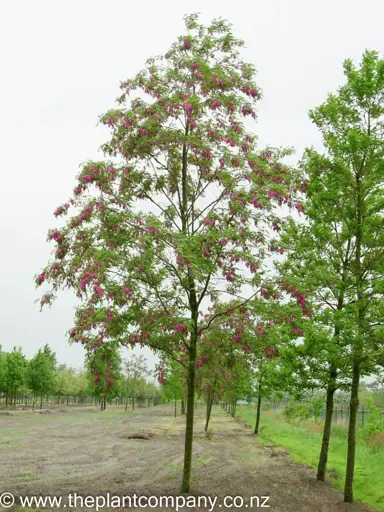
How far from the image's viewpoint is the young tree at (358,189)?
11.9 meters

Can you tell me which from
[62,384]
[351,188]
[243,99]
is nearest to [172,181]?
[243,99]

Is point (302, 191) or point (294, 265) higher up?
point (302, 191)

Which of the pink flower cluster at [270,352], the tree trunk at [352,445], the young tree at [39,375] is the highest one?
the pink flower cluster at [270,352]

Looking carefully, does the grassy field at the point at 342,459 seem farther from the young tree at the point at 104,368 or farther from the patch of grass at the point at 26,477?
the patch of grass at the point at 26,477

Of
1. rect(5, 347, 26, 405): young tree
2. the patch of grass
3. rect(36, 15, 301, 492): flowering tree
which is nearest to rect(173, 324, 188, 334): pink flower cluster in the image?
rect(36, 15, 301, 492): flowering tree

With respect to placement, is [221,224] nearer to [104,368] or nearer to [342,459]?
[104,368]

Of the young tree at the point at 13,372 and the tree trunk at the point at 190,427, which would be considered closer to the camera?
the tree trunk at the point at 190,427

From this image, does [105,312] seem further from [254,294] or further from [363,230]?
[363,230]

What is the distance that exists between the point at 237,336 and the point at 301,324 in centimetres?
199

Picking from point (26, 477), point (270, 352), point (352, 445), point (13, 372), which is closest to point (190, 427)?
point (270, 352)

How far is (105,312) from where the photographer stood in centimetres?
1043

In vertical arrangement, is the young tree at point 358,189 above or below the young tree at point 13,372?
above

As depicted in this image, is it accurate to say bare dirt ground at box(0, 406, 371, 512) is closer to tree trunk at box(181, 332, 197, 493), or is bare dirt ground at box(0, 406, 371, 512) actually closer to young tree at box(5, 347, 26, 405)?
tree trunk at box(181, 332, 197, 493)

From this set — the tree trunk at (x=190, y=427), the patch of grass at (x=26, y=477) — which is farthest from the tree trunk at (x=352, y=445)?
the patch of grass at (x=26, y=477)
